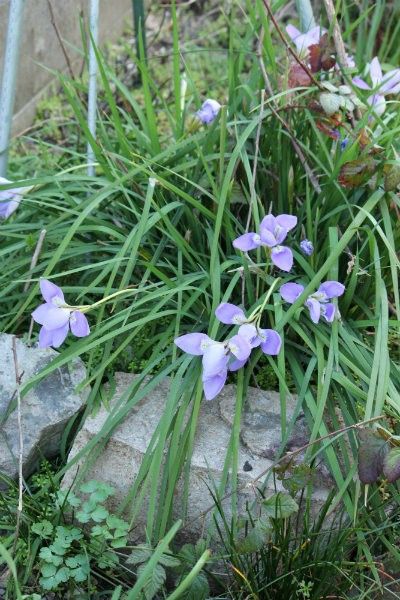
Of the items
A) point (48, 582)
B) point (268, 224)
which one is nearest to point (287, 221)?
point (268, 224)

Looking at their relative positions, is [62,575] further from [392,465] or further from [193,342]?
[392,465]

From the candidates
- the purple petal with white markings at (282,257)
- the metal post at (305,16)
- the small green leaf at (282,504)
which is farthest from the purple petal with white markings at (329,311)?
the metal post at (305,16)

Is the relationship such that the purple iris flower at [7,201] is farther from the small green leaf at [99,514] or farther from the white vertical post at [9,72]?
the small green leaf at [99,514]

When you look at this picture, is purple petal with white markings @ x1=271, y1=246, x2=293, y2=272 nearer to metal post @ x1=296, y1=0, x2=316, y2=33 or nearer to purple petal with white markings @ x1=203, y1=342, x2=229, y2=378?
purple petal with white markings @ x1=203, y1=342, x2=229, y2=378

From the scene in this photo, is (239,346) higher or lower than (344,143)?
lower

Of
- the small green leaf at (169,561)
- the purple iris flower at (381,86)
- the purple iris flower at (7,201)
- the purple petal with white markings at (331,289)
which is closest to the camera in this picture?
the small green leaf at (169,561)

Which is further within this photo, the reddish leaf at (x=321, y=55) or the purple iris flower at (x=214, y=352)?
the reddish leaf at (x=321, y=55)

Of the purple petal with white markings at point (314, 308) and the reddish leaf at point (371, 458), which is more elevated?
the purple petal with white markings at point (314, 308)

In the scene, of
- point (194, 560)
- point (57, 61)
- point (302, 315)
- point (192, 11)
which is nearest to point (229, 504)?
point (194, 560)

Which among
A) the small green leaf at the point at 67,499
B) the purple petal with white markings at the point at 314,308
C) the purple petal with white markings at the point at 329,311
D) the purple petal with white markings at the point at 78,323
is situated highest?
the purple petal with white markings at the point at 78,323
